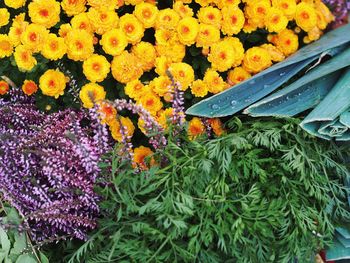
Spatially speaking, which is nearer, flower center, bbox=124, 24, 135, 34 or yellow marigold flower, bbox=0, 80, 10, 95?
flower center, bbox=124, 24, 135, 34

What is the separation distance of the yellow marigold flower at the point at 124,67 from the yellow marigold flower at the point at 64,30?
0.17m

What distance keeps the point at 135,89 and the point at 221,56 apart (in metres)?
0.29

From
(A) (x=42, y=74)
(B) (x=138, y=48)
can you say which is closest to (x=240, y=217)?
(B) (x=138, y=48)

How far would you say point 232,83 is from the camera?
206cm

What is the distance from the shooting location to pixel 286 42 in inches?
82.5

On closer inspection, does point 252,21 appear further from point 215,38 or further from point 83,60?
point 83,60

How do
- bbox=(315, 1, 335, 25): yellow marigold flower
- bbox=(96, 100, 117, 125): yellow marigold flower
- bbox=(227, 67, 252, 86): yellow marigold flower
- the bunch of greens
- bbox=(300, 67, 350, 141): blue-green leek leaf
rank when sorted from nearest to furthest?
the bunch of greens → bbox=(300, 67, 350, 141): blue-green leek leaf → bbox=(96, 100, 117, 125): yellow marigold flower → bbox=(227, 67, 252, 86): yellow marigold flower → bbox=(315, 1, 335, 25): yellow marigold flower

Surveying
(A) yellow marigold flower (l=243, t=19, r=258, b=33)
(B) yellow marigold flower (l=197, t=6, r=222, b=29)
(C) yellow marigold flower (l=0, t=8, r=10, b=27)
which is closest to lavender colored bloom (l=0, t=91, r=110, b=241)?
(C) yellow marigold flower (l=0, t=8, r=10, b=27)

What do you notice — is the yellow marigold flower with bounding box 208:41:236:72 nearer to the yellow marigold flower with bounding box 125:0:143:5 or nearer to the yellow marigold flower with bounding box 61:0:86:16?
the yellow marigold flower with bounding box 125:0:143:5

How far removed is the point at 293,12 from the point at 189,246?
878 millimetres

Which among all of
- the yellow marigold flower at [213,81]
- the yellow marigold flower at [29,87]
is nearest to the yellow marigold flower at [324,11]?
the yellow marigold flower at [213,81]

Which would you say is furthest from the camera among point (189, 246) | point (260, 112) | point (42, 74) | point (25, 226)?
point (42, 74)

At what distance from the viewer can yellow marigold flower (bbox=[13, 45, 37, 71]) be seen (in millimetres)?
1956

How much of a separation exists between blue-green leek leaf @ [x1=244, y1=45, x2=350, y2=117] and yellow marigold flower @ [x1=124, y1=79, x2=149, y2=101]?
1.09 ft
